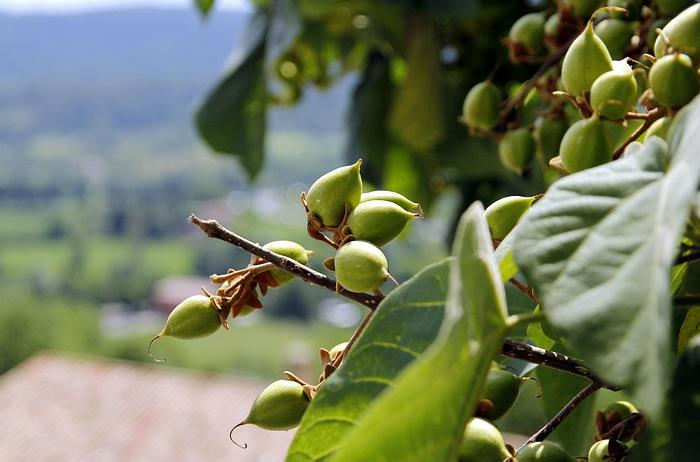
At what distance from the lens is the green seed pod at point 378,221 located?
1.10 ft

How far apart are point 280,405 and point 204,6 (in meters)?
0.95

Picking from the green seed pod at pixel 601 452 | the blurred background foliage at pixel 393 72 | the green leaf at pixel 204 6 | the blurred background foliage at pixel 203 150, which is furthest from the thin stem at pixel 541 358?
the green leaf at pixel 204 6

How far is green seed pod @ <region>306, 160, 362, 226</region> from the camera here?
0.35 meters

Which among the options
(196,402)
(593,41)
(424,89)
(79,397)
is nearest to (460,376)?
(593,41)

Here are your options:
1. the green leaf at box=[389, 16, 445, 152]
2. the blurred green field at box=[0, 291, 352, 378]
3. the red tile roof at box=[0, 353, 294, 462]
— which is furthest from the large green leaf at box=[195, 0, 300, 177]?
the blurred green field at box=[0, 291, 352, 378]

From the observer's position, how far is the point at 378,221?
1.10ft

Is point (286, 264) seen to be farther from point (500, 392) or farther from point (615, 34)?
point (615, 34)

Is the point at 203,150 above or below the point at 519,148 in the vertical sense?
below

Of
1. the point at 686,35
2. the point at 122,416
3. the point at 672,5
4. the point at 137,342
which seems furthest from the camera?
the point at 137,342

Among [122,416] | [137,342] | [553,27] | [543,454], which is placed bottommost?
[137,342]

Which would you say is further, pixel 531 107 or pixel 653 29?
pixel 531 107

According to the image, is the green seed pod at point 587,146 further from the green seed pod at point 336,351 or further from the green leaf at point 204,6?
the green leaf at point 204,6

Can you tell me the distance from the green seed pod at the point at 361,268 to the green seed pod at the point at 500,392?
0.06 metres

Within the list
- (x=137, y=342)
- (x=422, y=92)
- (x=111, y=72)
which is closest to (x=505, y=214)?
(x=422, y=92)
